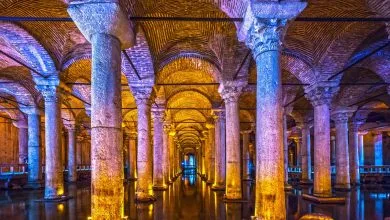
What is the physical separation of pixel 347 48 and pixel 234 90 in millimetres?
3929

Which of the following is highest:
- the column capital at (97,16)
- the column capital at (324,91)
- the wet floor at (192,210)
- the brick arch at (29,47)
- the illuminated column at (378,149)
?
the brick arch at (29,47)

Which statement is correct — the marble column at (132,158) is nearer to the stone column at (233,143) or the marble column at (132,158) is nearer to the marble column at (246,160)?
the marble column at (246,160)

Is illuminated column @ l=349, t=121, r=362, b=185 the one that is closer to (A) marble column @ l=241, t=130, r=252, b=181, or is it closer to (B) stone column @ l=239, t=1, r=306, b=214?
(A) marble column @ l=241, t=130, r=252, b=181

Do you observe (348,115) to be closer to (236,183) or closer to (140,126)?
(236,183)

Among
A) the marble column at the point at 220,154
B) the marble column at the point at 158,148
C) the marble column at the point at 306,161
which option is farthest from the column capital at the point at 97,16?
the marble column at the point at 306,161

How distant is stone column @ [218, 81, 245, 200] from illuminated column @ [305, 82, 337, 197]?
275cm

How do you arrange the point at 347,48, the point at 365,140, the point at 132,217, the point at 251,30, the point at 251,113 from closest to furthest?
the point at 251,30 → the point at 132,217 → the point at 347,48 → the point at 251,113 → the point at 365,140

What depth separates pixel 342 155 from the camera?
55.7 ft

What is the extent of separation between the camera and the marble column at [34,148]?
17.9m

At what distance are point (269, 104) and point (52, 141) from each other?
9.07 metres

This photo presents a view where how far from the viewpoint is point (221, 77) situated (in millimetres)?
13312

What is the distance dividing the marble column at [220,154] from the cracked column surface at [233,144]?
4740mm

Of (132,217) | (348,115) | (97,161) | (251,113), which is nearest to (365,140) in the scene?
(251,113)

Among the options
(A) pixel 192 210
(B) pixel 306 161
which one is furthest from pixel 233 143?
(B) pixel 306 161
